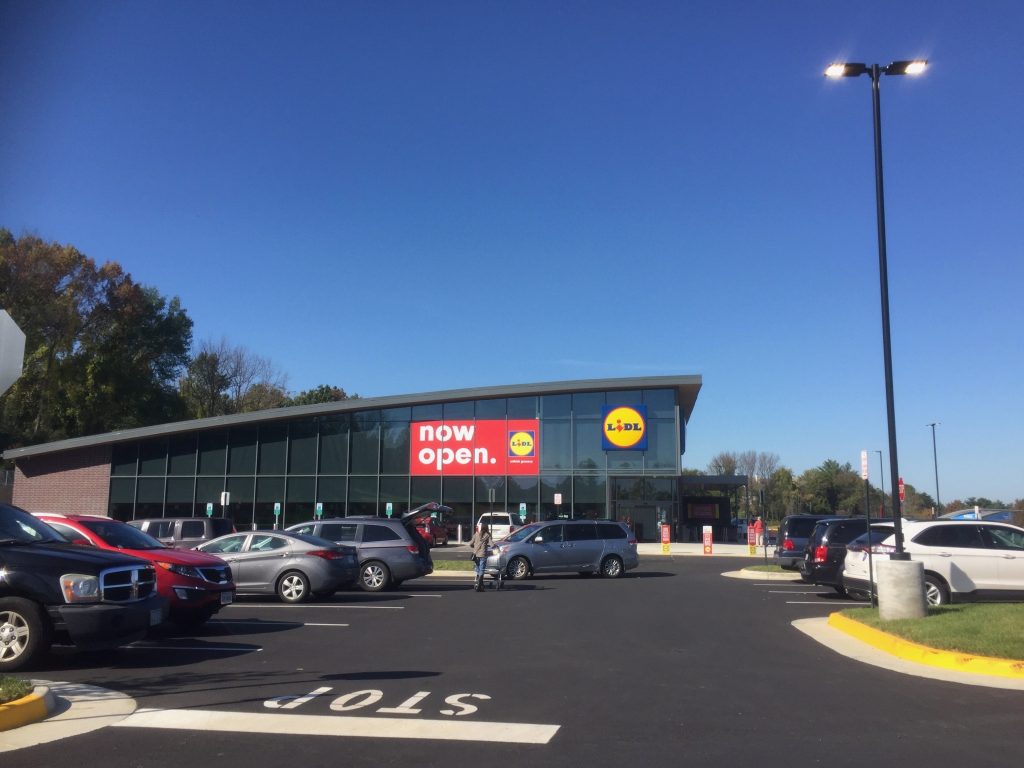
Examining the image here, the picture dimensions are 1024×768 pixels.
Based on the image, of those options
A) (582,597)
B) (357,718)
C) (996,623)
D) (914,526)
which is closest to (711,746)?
(357,718)

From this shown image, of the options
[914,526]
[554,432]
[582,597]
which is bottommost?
[582,597]

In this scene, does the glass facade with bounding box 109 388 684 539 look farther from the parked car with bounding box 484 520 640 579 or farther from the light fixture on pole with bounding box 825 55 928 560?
the light fixture on pole with bounding box 825 55 928 560

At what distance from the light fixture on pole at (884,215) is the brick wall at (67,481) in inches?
1779

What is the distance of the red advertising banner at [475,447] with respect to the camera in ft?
149

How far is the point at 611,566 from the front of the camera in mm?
24578

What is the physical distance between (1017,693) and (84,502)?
1953 inches

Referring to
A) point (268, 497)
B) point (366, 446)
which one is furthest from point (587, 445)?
point (268, 497)

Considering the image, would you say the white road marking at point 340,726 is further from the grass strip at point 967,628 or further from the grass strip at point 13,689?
the grass strip at point 967,628

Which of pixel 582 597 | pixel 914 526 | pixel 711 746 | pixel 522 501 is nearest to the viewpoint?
pixel 711 746

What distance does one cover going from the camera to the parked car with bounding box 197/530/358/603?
1678cm

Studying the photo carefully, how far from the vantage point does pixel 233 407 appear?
7481 centimetres

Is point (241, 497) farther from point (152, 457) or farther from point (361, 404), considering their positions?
point (361, 404)

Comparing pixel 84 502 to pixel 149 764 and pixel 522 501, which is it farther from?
pixel 149 764

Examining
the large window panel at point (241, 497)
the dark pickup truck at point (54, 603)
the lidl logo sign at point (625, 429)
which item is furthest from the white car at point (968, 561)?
the large window panel at point (241, 497)
